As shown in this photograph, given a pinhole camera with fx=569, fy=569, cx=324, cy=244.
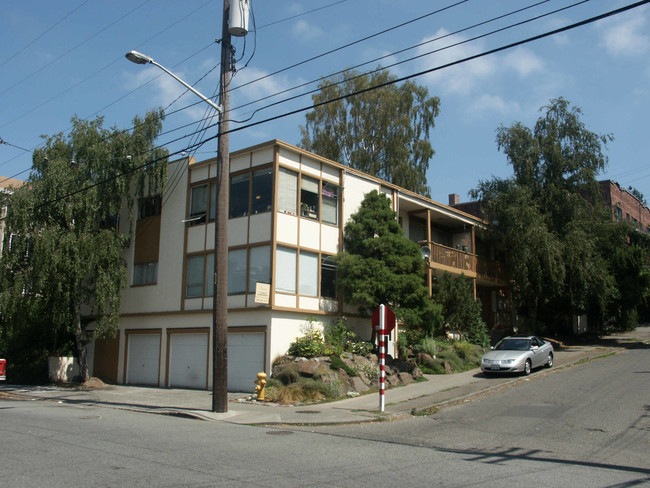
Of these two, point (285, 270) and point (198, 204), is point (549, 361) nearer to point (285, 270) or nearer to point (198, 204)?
point (285, 270)

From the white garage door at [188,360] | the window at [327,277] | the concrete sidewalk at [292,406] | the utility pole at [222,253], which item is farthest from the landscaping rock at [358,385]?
the white garage door at [188,360]

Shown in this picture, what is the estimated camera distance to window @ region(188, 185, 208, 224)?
73.5ft

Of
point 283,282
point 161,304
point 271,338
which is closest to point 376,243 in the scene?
point 283,282

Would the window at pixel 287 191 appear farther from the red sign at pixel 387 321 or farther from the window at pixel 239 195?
the red sign at pixel 387 321

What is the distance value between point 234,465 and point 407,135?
32003mm

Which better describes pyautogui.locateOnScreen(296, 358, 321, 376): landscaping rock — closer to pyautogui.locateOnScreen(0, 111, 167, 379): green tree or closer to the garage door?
the garage door

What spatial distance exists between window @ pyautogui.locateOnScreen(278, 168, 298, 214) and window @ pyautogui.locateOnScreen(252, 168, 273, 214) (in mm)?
359

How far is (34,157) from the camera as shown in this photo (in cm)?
2214

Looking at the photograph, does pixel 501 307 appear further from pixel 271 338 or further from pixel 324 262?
pixel 271 338

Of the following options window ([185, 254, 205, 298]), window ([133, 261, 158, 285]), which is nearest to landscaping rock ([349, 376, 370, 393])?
window ([185, 254, 205, 298])

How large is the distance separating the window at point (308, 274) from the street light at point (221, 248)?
248 inches

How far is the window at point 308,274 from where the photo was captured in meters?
20.6

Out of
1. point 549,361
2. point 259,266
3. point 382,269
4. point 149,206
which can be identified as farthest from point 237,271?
point 549,361

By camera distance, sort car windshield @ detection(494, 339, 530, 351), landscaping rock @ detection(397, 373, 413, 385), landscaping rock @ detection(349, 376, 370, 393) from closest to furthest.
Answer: landscaping rock @ detection(349, 376, 370, 393), landscaping rock @ detection(397, 373, 413, 385), car windshield @ detection(494, 339, 530, 351)
